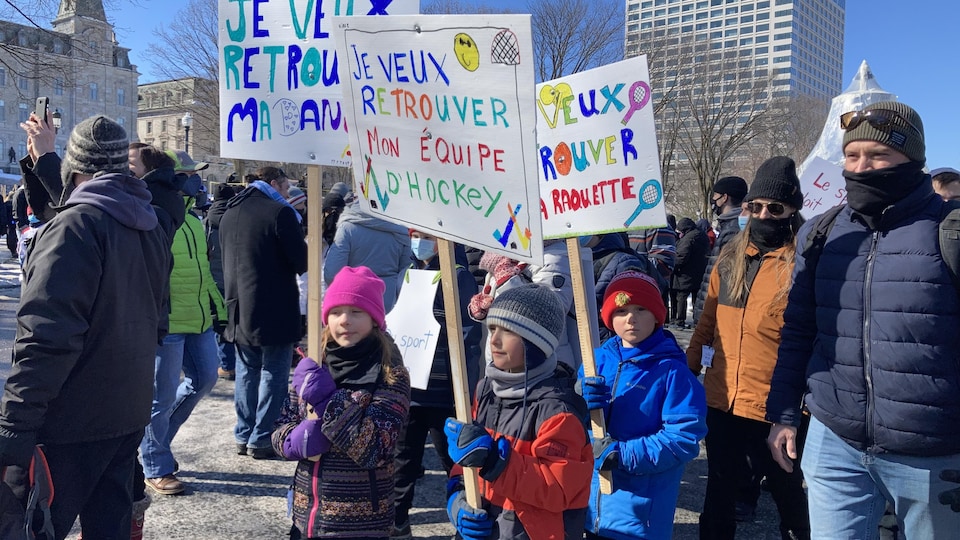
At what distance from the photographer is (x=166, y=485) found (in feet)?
13.4

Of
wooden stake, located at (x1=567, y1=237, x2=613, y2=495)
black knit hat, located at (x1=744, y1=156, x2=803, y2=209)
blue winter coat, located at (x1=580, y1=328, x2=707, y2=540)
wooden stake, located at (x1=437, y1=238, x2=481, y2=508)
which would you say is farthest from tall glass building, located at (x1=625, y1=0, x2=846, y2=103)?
wooden stake, located at (x1=437, y1=238, x2=481, y2=508)

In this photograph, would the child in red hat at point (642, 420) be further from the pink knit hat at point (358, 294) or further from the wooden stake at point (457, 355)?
the pink knit hat at point (358, 294)

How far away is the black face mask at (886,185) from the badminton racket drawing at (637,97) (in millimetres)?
1204

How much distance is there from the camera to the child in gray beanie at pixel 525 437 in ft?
7.41

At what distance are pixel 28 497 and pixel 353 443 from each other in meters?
1.03

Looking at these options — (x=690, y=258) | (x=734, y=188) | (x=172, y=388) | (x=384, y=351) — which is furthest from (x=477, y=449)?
(x=690, y=258)

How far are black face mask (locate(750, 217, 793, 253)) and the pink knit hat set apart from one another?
5.74ft

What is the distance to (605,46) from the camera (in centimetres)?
2055

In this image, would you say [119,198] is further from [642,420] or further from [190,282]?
[642,420]

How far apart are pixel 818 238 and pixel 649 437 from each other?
0.96 metres

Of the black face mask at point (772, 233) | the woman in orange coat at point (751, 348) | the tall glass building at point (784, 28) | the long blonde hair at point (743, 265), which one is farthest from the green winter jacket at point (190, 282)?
the tall glass building at point (784, 28)

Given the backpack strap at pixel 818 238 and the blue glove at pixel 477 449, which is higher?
the backpack strap at pixel 818 238

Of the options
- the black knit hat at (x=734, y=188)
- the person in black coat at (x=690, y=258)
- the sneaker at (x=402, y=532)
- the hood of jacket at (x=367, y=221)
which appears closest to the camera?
the sneaker at (x=402, y=532)

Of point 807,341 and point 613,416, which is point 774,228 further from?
point 613,416
